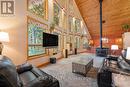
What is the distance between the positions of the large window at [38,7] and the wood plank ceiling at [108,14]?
204 inches

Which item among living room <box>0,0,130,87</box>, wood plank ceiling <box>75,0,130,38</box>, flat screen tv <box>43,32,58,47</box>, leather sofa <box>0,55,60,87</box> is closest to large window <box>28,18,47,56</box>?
living room <box>0,0,130,87</box>

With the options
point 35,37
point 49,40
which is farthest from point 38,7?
point 49,40

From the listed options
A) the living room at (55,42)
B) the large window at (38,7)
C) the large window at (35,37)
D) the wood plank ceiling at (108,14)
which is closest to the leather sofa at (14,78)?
the living room at (55,42)

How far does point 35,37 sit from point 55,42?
1.21 meters

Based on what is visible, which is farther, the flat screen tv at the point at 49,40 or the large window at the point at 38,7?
the flat screen tv at the point at 49,40

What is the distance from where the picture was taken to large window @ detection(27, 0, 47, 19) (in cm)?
508

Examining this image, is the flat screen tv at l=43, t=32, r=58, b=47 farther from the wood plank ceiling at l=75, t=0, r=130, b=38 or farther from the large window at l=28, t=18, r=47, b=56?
the wood plank ceiling at l=75, t=0, r=130, b=38

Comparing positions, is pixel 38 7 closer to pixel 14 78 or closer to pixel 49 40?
pixel 49 40

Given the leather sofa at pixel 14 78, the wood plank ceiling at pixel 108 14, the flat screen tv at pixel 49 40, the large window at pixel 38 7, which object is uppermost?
the wood plank ceiling at pixel 108 14

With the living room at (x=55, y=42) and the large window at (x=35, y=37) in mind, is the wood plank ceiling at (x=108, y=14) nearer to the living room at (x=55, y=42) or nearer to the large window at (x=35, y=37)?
the living room at (x=55, y=42)

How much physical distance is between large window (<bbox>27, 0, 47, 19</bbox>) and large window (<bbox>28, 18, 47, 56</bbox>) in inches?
15.5

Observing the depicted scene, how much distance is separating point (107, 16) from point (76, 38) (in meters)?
3.43

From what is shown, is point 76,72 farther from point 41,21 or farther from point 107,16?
point 107,16

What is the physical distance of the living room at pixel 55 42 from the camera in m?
2.33
